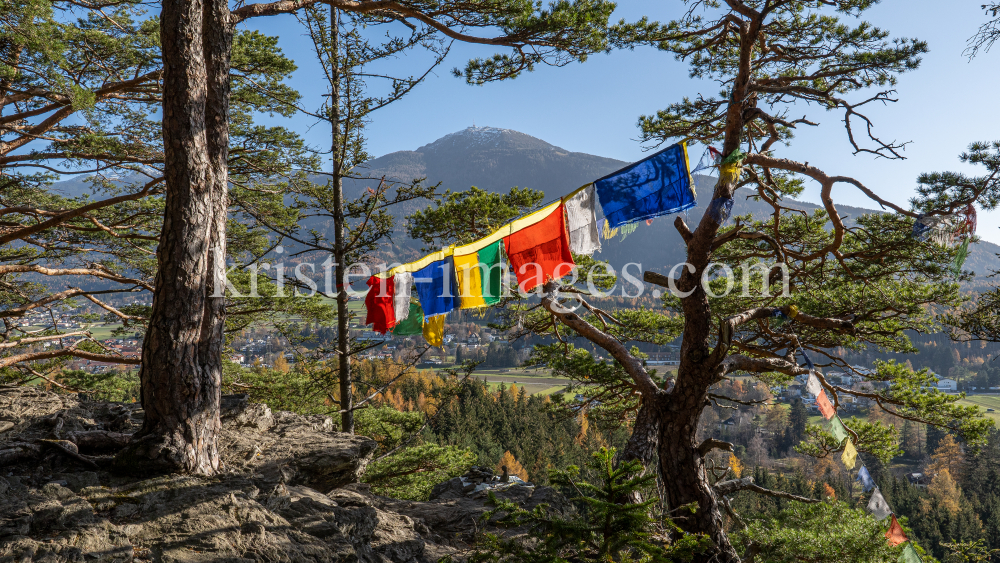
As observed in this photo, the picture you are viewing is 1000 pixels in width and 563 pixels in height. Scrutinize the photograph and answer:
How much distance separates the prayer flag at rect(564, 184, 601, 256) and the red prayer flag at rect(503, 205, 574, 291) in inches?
4.2

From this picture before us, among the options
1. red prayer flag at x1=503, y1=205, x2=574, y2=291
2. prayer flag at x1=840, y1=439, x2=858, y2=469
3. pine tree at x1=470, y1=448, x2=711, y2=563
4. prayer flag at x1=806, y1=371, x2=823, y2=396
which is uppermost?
red prayer flag at x1=503, y1=205, x2=574, y2=291

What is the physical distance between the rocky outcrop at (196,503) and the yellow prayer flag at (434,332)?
1763mm

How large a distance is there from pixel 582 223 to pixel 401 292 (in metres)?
2.51

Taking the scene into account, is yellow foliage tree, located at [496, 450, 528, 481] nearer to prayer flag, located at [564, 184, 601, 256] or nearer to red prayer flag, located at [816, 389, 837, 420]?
red prayer flag, located at [816, 389, 837, 420]

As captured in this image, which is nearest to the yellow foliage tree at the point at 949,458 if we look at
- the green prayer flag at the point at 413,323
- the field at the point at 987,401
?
the field at the point at 987,401

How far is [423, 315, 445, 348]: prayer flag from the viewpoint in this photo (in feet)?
23.3

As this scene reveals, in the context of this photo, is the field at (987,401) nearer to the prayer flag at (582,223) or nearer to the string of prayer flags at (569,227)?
the string of prayer flags at (569,227)

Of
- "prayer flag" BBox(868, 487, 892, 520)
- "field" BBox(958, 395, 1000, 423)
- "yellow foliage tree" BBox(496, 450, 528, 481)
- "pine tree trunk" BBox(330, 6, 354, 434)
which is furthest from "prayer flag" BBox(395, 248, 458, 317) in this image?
"field" BBox(958, 395, 1000, 423)

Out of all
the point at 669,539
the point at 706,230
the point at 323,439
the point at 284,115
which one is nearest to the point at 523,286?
the point at 706,230

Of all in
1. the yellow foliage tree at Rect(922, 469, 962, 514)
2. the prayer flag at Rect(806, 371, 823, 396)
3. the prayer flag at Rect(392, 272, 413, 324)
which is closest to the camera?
the prayer flag at Rect(806, 371, 823, 396)

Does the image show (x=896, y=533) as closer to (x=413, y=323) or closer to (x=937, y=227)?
(x=937, y=227)

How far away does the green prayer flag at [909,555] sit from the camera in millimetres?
4645

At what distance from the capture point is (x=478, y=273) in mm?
5551

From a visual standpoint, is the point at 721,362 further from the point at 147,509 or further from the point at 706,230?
the point at 147,509
